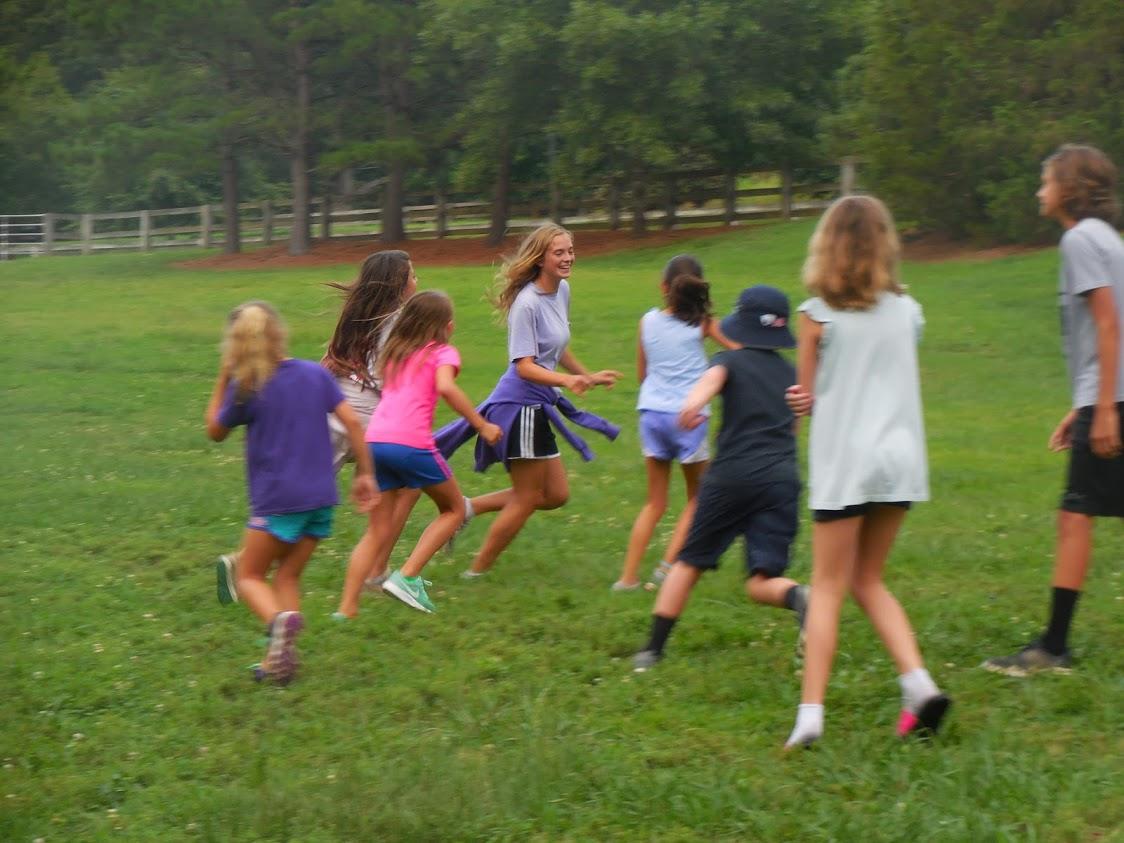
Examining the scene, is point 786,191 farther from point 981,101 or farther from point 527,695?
point 527,695

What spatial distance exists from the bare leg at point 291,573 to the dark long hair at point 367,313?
1288 mm

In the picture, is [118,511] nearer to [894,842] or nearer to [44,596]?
[44,596]

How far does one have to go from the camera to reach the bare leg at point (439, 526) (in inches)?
284

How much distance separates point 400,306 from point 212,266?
1234 inches

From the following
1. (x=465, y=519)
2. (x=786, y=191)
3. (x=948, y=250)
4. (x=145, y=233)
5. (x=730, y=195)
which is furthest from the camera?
(x=145, y=233)

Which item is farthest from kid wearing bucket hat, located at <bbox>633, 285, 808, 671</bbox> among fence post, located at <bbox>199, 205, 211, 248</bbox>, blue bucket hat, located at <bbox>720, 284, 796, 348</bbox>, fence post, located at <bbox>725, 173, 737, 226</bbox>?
fence post, located at <bbox>199, 205, 211, 248</bbox>

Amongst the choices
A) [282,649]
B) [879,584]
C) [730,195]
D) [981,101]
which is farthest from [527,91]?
[879,584]

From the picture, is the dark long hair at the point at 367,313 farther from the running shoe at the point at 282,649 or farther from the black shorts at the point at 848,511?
the black shorts at the point at 848,511

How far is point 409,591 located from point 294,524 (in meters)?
1.10

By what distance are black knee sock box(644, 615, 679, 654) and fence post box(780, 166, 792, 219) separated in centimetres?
2996

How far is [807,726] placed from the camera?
5.00m

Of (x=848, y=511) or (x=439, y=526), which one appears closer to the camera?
(x=848, y=511)

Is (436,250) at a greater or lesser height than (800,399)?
lesser

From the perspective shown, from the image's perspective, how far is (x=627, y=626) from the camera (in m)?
6.71
